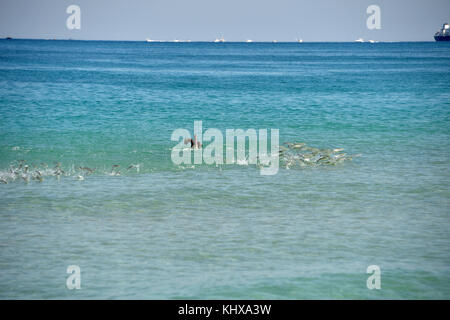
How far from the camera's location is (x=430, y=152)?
24.5 meters

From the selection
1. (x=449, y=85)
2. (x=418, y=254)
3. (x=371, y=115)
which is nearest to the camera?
(x=418, y=254)

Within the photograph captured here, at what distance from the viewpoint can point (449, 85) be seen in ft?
214

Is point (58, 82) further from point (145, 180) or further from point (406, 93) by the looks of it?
point (145, 180)

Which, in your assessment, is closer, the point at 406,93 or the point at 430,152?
the point at 430,152

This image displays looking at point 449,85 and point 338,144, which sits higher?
point 449,85
